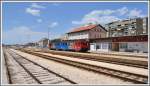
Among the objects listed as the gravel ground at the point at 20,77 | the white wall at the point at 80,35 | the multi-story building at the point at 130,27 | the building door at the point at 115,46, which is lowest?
the gravel ground at the point at 20,77

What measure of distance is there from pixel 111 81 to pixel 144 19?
90399mm

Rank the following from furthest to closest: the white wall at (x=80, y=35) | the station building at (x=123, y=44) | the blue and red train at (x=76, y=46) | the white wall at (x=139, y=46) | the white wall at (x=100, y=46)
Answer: the white wall at (x=80, y=35)
the white wall at (x=100, y=46)
the blue and red train at (x=76, y=46)
the station building at (x=123, y=44)
the white wall at (x=139, y=46)

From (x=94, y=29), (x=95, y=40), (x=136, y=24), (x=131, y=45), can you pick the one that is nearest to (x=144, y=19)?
(x=136, y=24)

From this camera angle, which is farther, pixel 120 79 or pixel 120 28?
pixel 120 28

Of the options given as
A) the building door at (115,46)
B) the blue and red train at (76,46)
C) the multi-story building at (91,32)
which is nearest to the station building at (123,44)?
the building door at (115,46)

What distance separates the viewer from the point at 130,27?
3735 inches

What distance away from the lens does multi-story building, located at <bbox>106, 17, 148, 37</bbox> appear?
94250 mm

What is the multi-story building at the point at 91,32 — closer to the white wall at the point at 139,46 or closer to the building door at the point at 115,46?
the building door at the point at 115,46

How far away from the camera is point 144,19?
98.1 meters

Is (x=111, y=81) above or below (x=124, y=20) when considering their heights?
below

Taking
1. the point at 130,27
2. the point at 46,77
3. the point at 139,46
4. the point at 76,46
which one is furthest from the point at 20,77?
the point at 130,27

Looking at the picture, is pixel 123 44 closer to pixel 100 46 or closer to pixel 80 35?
pixel 100 46

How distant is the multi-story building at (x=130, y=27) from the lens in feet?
309

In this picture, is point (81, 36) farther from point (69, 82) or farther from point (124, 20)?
point (69, 82)
